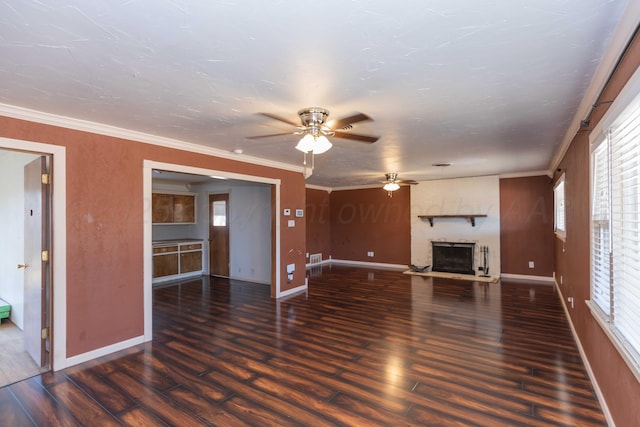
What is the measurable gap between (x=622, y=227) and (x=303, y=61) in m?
2.07

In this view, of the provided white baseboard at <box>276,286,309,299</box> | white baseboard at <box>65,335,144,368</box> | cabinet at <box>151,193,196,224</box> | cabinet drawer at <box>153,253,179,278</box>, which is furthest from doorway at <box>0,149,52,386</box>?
white baseboard at <box>276,286,309,299</box>

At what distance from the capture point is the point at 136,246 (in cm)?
352

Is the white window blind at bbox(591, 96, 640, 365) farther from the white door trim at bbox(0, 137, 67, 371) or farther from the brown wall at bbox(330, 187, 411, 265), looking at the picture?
the brown wall at bbox(330, 187, 411, 265)

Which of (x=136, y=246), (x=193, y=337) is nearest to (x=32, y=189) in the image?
(x=136, y=246)

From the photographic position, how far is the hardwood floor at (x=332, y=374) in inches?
88.8

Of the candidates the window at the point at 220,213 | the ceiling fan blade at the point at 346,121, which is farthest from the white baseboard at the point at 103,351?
the window at the point at 220,213

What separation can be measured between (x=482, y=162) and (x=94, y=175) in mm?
5493

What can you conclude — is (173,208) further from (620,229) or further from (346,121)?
(620,229)

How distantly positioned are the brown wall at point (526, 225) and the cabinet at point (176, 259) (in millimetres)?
6947

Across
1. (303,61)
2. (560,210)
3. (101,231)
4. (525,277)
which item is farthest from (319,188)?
(303,61)

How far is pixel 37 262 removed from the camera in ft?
10.2

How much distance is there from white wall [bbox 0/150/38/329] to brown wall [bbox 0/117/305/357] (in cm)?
118

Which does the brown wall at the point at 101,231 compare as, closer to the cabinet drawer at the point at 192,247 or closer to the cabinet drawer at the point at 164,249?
the cabinet drawer at the point at 164,249

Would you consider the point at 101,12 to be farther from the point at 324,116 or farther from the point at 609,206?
the point at 609,206
